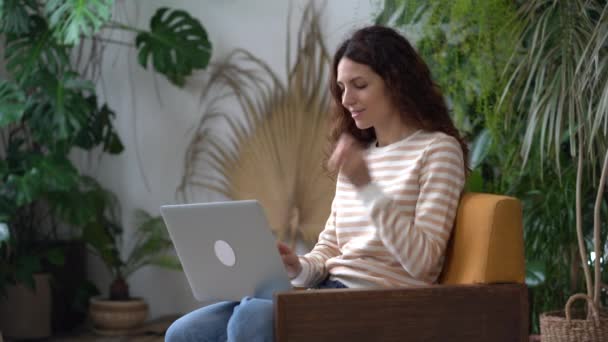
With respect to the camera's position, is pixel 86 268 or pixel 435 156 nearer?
pixel 435 156

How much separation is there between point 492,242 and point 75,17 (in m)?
2.73

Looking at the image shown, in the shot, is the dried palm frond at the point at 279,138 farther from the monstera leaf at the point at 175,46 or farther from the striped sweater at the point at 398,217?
the striped sweater at the point at 398,217

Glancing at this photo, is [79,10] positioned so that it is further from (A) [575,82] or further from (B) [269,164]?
(A) [575,82]

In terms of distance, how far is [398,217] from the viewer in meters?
2.06

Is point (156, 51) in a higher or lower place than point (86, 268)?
higher

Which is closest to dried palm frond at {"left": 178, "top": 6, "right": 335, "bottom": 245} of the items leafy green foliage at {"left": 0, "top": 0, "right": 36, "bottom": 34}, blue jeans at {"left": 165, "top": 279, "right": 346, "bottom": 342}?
leafy green foliage at {"left": 0, "top": 0, "right": 36, "bottom": 34}

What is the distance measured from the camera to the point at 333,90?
2.50 metres

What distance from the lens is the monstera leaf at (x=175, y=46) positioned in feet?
15.0

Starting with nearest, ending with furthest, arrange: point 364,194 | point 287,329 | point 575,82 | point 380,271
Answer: point 287,329 < point 364,194 < point 380,271 < point 575,82

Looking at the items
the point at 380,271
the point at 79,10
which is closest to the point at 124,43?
the point at 79,10

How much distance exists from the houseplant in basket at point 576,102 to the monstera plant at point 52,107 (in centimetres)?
200

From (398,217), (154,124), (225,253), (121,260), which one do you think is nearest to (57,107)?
(154,124)

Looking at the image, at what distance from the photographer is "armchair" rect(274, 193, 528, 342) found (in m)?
1.91

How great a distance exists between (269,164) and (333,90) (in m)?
1.96
